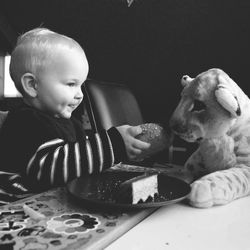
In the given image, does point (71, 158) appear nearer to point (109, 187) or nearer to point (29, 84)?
point (109, 187)

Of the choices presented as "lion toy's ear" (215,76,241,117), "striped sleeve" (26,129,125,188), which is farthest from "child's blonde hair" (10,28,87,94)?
"lion toy's ear" (215,76,241,117)

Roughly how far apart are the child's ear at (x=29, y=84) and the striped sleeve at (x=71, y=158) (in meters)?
0.16

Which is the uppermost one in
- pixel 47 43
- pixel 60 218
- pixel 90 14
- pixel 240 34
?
pixel 90 14

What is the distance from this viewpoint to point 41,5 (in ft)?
8.94

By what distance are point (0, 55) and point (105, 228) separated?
3912mm

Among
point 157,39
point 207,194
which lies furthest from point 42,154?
point 157,39

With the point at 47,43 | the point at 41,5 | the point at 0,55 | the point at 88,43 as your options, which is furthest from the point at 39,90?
the point at 0,55

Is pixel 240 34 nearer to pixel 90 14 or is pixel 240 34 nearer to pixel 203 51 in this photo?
pixel 203 51

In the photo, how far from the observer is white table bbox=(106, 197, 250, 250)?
1.62 ft

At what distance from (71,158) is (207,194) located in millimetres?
358

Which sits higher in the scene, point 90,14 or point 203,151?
point 90,14

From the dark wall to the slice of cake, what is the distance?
1.31 metres

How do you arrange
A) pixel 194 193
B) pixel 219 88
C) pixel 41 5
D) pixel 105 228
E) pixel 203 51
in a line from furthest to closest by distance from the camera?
pixel 41 5 → pixel 203 51 → pixel 219 88 → pixel 194 193 → pixel 105 228

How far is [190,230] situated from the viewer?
1.81ft
